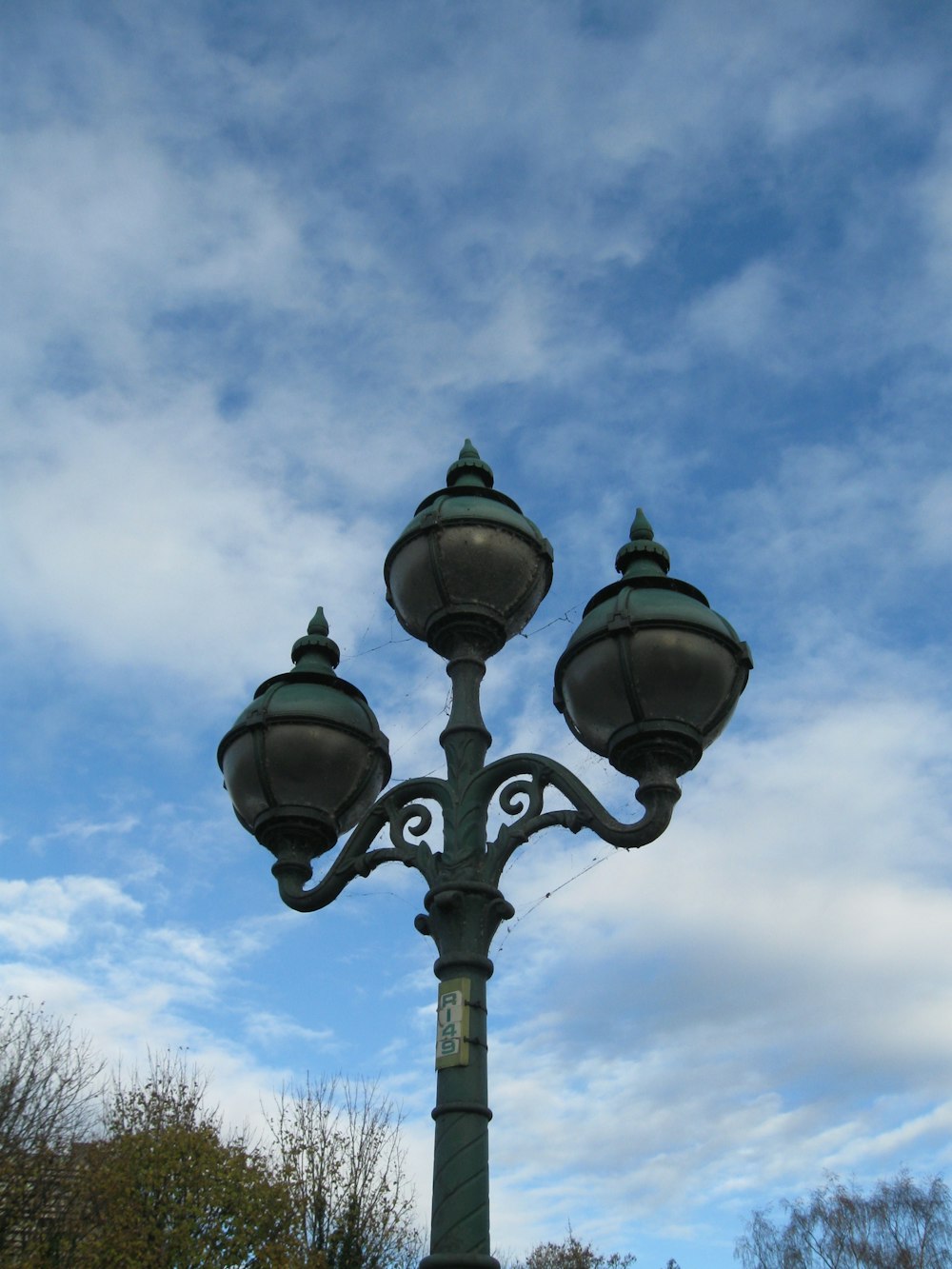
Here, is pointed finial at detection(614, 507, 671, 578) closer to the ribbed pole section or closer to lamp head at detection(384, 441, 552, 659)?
lamp head at detection(384, 441, 552, 659)

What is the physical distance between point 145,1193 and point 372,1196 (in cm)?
546

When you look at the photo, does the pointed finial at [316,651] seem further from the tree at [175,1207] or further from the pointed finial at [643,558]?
the tree at [175,1207]

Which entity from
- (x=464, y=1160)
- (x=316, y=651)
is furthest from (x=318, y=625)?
(x=464, y=1160)

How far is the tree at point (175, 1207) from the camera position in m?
19.8

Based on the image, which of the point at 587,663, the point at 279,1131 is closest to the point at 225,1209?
the point at 279,1131

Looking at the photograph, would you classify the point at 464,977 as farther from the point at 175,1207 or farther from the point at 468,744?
the point at 175,1207

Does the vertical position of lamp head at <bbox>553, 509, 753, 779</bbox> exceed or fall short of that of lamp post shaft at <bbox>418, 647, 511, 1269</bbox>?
it exceeds it

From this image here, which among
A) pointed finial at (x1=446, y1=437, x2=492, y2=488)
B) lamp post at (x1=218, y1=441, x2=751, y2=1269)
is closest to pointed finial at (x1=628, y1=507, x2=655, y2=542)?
lamp post at (x1=218, y1=441, x2=751, y2=1269)

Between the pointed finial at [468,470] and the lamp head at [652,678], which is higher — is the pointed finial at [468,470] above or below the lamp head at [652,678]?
above

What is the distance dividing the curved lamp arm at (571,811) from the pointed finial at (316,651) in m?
1.28

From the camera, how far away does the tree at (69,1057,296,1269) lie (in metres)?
19.8

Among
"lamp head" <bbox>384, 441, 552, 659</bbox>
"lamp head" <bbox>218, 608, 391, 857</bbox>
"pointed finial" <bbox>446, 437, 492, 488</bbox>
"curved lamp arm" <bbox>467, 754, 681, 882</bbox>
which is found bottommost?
"curved lamp arm" <bbox>467, 754, 681, 882</bbox>

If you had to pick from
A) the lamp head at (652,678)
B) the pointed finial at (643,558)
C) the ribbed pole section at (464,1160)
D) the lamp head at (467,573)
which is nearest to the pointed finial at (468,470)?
the lamp head at (467,573)

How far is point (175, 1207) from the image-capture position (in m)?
20.4
